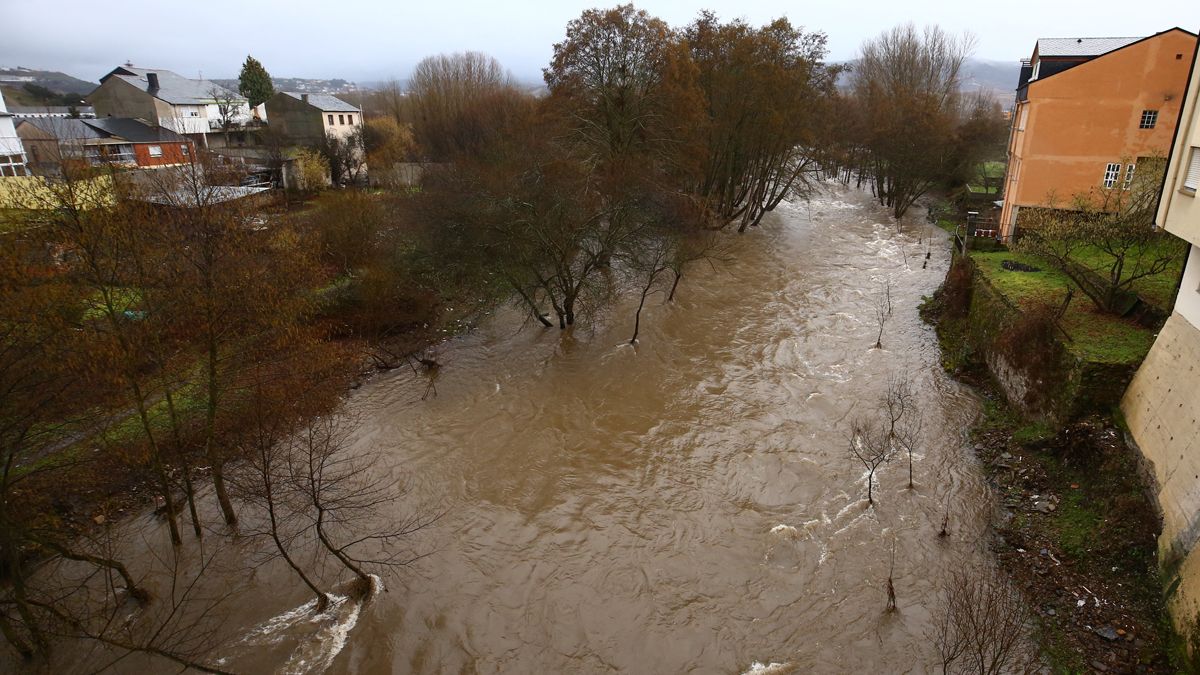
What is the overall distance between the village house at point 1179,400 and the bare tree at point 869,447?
4272 mm

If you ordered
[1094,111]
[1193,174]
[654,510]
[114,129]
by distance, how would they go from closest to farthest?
1. [1193,174]
2. [654,510]
3. [1094,111]
4. [114,129]

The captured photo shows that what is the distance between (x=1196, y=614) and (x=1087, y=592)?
162 centimetres

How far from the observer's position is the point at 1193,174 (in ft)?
37.6

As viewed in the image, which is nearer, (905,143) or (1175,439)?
(1175,439)

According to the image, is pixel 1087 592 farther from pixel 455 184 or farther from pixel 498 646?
pixel 455 184

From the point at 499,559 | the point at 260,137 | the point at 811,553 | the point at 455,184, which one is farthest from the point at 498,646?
the point at 260,137

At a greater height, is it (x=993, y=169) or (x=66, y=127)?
(x=66, y=127)

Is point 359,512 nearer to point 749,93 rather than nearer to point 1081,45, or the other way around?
point 749,93

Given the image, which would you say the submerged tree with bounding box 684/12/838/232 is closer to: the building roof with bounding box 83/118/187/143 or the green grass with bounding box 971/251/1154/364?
the green grass with bounding box 971/251/1154/364

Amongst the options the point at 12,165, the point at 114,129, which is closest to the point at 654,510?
the point at 12,165

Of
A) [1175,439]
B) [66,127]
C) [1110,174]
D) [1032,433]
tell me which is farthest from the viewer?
[66,127]

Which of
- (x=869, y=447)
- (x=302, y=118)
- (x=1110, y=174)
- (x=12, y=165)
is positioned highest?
(x=302, y=118)

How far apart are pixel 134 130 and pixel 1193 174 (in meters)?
52.5

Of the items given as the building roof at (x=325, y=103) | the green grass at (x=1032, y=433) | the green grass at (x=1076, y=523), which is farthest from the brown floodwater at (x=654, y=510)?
the building roof at (x=325, y=103)
